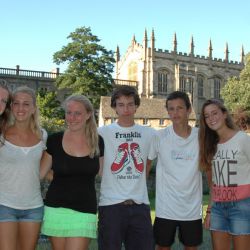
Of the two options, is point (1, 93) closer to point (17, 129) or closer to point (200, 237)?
point (17, 129)

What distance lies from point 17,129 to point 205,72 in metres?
64.5

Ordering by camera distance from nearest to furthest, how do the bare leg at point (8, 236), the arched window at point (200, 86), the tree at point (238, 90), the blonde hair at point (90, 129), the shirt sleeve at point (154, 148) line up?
the bare leg at point (8, 236), the blonde hair at point (90, 129), the shirt sleeve at point (154, 148), the tree at point (238, 90), the arched window at point (200, 86)

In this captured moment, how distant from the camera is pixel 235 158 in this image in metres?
3.91

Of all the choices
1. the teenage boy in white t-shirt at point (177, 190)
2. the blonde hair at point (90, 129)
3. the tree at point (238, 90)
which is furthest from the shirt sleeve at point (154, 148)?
the tree at point (238, 90)

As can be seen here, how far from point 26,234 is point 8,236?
6.4 inches

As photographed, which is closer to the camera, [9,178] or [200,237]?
[9,178]

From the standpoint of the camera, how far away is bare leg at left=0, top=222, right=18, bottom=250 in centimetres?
347

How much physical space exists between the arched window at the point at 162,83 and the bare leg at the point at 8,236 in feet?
186

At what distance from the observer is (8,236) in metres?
3.49

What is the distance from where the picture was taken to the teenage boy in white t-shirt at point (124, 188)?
3887mm

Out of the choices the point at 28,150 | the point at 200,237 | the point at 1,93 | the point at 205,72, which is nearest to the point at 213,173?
the point at 200,237

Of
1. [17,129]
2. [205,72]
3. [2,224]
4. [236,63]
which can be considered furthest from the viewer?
[236,63]

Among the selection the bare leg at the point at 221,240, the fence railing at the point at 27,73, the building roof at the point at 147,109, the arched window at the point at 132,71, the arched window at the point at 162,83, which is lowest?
the bare leg at the point at 221,240

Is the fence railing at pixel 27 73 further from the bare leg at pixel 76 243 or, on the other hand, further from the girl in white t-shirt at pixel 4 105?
the bare leg at pixel 76 243
